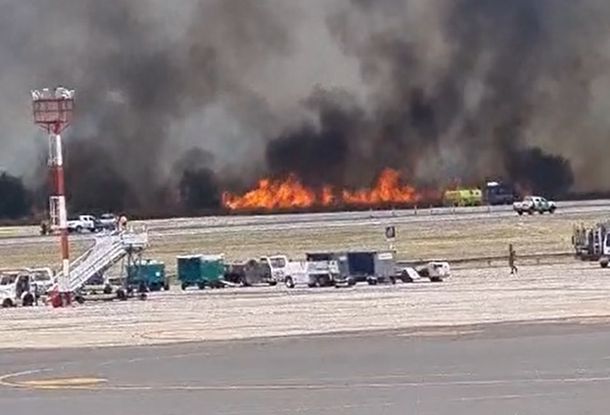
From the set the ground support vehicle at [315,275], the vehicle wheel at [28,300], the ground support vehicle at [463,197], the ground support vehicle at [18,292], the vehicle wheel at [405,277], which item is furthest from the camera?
the ground support vehicle at [463,197]

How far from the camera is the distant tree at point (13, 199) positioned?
126125 millimetres

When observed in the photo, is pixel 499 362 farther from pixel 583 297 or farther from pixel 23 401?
pixel 583 297

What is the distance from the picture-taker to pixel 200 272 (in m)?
81.6

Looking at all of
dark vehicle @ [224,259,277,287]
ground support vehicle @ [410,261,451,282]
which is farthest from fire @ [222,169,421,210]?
ground support vehicle @ [410,261,451,282]

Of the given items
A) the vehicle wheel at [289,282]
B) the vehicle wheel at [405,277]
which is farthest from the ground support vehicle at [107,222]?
the vehicle wheel at [405,277]

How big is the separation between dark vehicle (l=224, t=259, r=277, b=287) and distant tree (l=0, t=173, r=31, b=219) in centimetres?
4525

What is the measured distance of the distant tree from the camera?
414 feet

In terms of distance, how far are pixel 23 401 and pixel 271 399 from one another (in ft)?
15.0

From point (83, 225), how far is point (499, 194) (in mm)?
36983

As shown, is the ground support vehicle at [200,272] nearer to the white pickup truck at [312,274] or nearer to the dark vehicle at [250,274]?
the dark vehicle at [250,274]

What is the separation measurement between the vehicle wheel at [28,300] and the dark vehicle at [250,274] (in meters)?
13.1

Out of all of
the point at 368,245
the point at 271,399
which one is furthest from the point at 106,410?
the point at 368,245

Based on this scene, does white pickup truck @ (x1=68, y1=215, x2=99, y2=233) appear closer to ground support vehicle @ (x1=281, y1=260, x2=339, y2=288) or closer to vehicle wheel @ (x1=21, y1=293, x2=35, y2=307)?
ground support vehicle @ (x1=281, y1=260, x2=339, y2=288)

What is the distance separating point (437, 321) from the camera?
47.5 m
